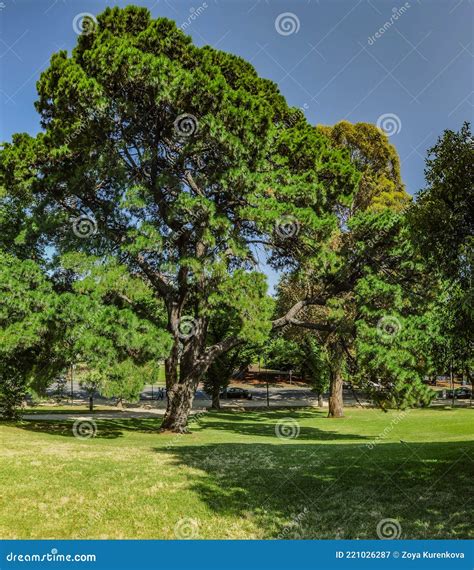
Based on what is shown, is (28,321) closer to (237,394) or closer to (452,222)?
(452,222)

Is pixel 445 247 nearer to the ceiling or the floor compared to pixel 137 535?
nearer to the ceiling

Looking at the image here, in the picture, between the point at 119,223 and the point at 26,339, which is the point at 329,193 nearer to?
the point at 119,223

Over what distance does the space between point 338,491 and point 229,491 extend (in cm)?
211

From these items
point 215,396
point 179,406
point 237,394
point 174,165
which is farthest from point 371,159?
point 237,394

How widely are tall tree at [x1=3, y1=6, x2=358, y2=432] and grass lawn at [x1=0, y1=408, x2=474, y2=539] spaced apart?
206 inches

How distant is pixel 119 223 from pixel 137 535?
12.7 meters

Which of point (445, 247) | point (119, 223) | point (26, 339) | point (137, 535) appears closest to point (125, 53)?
point (119, 223)

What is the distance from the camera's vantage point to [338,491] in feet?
30.0

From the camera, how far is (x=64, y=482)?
355 inches

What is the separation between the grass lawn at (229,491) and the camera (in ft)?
23.9

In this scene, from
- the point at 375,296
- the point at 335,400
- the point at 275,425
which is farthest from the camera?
the point at 335,400

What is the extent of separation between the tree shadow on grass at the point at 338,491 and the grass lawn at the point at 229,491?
2 cm

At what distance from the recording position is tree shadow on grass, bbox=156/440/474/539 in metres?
7.38
